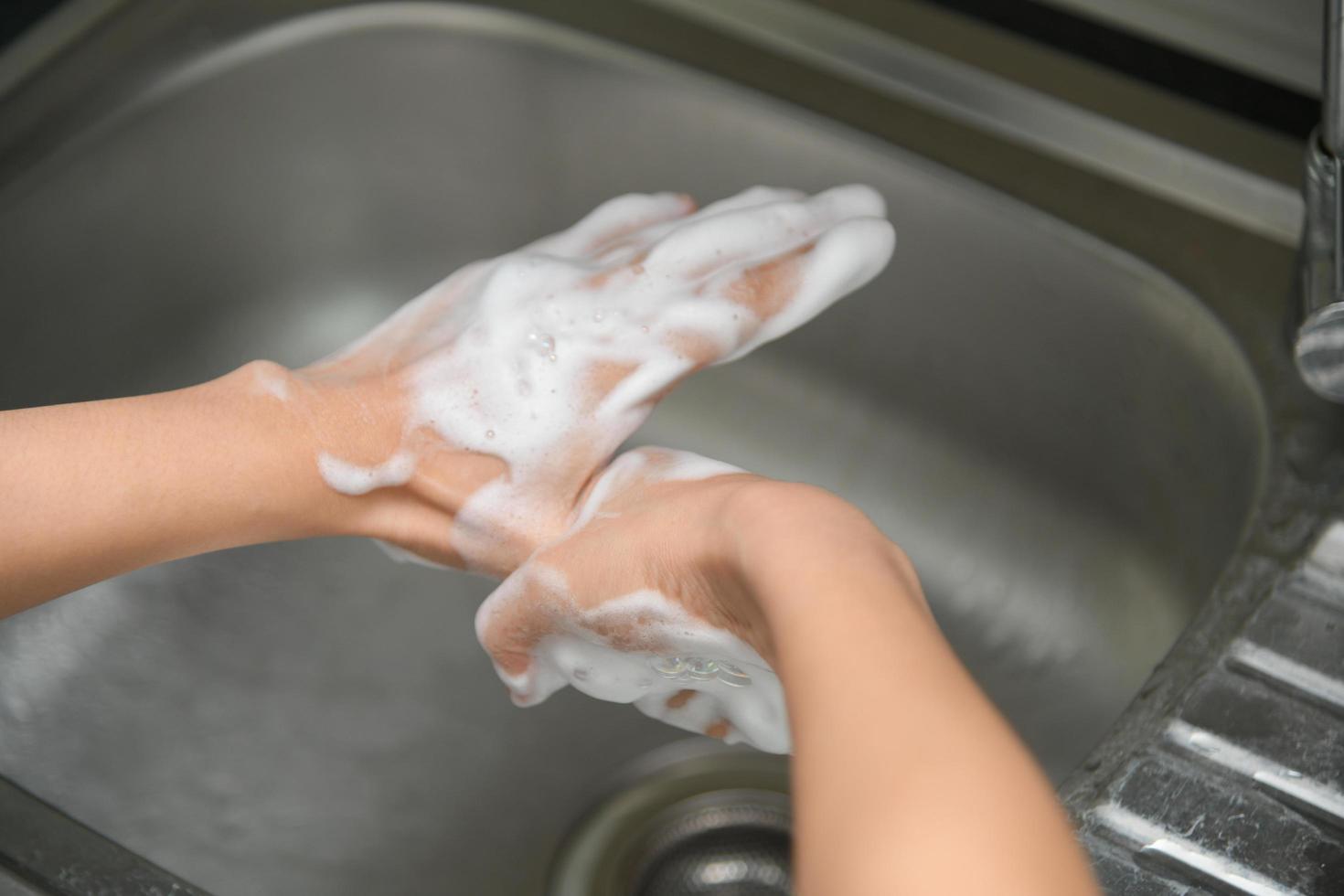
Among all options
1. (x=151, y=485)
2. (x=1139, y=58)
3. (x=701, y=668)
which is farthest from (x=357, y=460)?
(x=1139, y=58)

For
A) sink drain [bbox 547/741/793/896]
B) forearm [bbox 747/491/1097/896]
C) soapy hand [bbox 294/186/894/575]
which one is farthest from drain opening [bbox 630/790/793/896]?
forearm [bbox 747/491/1097/896]

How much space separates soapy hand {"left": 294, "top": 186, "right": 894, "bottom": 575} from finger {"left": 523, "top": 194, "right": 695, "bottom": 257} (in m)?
0.04

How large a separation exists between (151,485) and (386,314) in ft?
1.27

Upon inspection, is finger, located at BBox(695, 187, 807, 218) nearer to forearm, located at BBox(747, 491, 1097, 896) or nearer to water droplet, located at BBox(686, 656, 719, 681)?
water droplet, located at BBox(686, 656, 719, 681)

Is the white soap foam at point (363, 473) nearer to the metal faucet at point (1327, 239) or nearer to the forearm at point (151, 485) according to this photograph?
the forearm at point (151, 485)

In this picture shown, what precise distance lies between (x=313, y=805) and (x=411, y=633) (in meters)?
0.13

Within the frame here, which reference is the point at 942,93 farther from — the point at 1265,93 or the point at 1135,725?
the point at 1135,725

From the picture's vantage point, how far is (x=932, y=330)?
888 mm

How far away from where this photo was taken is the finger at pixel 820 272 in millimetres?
728

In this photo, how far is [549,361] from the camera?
75 cm

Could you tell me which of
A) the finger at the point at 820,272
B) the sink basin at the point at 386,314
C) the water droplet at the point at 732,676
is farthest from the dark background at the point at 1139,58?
the water droplet at the point at 732,676

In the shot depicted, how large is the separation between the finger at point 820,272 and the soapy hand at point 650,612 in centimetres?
10

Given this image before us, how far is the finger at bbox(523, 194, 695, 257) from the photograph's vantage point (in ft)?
2.65

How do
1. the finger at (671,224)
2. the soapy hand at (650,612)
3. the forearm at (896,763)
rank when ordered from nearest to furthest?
the forearm at (896,763), the soapy hand at (650,612), the finger at (671,224)
